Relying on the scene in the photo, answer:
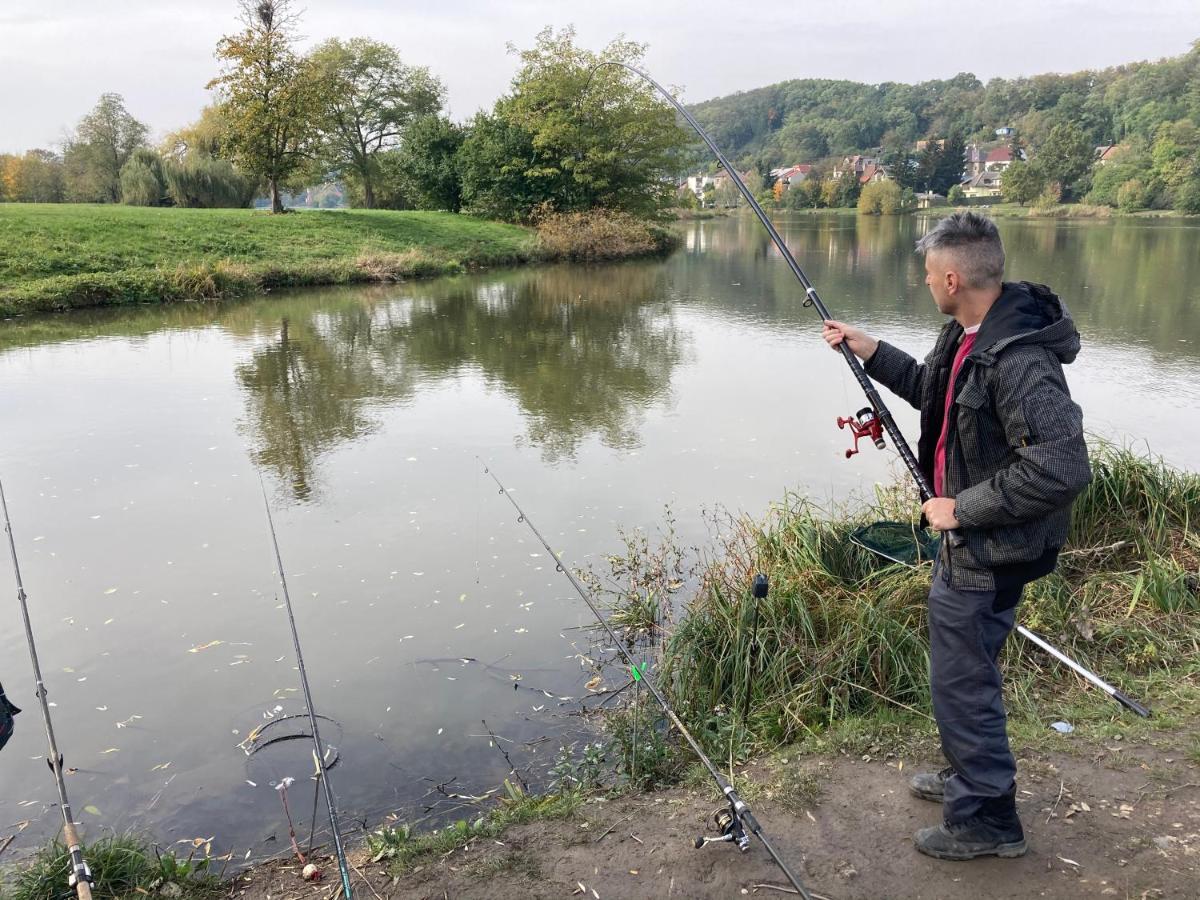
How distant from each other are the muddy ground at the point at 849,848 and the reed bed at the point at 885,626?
0.43 meters

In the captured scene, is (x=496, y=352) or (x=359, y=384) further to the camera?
(x=496, y=352)

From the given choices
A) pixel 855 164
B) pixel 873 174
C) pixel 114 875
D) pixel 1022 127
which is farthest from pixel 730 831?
pixel 1022 127

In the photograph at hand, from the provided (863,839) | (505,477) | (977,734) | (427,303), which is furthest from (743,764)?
(427,303)

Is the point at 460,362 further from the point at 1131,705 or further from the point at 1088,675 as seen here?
the point at 1131,705

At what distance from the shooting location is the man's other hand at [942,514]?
2375 mm

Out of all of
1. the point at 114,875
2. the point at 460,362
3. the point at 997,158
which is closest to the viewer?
the point at 114,875

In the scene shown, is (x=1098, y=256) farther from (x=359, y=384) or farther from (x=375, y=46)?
(x=375, y=46)

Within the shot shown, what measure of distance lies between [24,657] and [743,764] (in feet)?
12.3

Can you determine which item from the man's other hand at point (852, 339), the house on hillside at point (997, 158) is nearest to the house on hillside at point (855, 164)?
the house on hillside at point (997, 158)

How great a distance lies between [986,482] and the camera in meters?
2.30

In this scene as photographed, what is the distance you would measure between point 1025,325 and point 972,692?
1.02m

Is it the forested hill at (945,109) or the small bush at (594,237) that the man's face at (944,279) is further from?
the forested hill at (945,109)

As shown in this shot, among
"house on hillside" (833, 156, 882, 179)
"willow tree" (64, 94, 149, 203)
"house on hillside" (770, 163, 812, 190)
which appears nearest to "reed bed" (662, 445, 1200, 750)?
"willow tree" (64, 94, 149, 203)

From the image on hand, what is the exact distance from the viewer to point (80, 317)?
15266 mm
